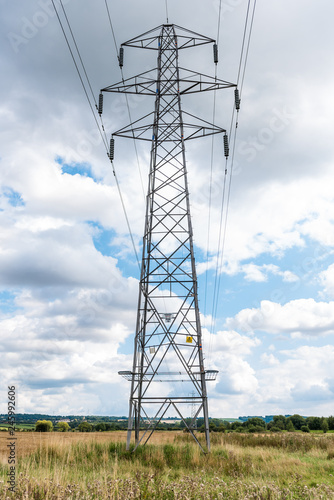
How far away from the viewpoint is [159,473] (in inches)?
460

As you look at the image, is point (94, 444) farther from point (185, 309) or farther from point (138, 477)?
point (138, 477)

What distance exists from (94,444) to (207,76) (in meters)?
18.3

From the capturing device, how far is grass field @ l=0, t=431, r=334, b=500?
288 inches

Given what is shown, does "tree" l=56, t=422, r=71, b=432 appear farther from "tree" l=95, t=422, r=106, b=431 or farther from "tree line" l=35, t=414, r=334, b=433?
"tree" l=95, t=422, r=106, b=431

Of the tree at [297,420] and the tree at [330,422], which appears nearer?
the tree at [330,422]

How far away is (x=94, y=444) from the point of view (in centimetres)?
1767

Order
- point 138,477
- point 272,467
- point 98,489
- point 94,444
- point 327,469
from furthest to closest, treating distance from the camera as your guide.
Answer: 1. point 94,444
2. point 327,469
3. point 272,467
4. point 138,477
5. point 98,489

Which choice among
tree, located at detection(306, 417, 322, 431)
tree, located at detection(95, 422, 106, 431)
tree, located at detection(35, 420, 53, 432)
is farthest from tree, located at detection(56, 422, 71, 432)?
tree, located at detection(306, 417, 322, 431)

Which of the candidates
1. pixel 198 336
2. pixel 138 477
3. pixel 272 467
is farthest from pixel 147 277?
pixel 138 477

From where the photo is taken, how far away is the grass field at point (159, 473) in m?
7.31

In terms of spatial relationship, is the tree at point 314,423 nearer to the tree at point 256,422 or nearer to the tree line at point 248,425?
the tree line at point 248,425

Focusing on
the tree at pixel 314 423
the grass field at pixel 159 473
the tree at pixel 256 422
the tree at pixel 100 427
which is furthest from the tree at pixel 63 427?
the tree at pixel 314 423

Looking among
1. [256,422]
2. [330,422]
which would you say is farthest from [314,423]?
[256,422]

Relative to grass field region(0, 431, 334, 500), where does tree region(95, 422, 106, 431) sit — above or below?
below
